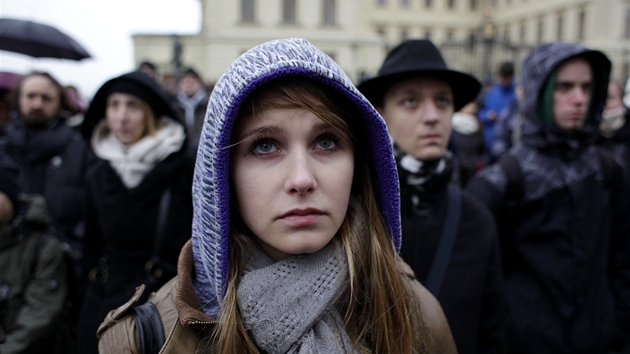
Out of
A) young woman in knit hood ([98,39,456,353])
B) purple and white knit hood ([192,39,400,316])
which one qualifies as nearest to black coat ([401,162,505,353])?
young woman in knit hood ([98,39,456,353])

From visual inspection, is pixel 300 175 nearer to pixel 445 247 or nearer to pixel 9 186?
pixel 445 247

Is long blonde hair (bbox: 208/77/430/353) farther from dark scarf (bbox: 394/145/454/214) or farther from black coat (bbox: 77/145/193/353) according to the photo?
black coat (bbox: 77/145/193/353)

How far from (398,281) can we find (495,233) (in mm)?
955

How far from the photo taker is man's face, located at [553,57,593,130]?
8.05 ft

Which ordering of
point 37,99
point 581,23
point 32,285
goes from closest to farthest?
point 32,285
point 37,99
point 581,23

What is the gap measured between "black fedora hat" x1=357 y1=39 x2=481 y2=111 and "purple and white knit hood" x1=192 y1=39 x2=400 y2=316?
87cm

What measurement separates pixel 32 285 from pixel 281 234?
2.07 meters

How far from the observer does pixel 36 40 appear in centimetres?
406

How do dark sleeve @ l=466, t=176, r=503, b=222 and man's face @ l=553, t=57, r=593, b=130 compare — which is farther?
man's face @ l=553, t=57, r=593, b=130

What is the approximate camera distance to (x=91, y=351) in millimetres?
2471

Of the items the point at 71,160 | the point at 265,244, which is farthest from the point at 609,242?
the point at 71,160

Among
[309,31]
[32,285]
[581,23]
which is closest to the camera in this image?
[32,285]

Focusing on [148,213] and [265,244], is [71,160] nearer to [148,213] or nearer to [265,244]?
[148,213]

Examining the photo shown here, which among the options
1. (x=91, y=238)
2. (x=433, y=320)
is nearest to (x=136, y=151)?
(x=91, y=238)
